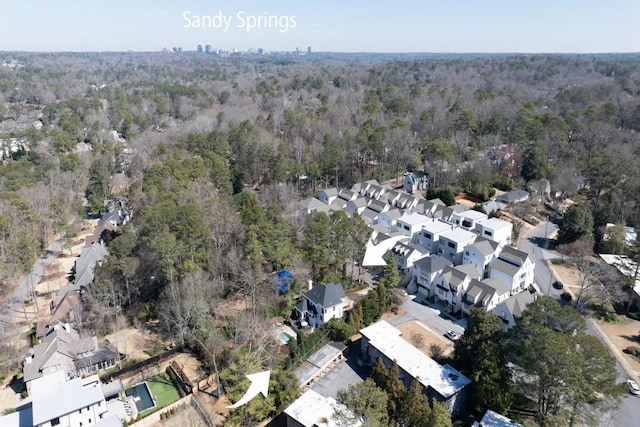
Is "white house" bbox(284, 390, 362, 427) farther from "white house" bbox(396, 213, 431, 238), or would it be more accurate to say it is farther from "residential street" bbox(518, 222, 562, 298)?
"residential street" bbox(518, 222, 562, 298)

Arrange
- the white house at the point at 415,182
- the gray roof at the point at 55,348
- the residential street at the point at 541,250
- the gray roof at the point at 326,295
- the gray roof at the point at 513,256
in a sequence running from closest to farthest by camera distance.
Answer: the gray roof at the point at 55,348
the gray roof at the point at 326,295
the gray roof at the point at 513,256
the residential street at the point at 541,250
the white house at the point at 415,182

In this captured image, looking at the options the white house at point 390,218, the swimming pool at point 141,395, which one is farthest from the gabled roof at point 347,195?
the swimming pool at point 141,395

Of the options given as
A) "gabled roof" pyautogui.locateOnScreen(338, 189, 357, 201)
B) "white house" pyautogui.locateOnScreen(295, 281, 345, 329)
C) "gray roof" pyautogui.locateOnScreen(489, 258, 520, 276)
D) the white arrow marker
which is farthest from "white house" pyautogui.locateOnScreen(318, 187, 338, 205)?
the white arrow marker

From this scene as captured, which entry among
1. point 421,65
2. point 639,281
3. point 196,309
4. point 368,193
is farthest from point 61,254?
point 421,65

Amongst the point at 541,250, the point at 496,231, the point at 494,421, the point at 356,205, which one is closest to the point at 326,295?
the point at 494,421

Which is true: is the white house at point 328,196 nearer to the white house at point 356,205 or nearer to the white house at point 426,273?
the white house at point 356,205

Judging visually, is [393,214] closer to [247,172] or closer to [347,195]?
[347,195]
